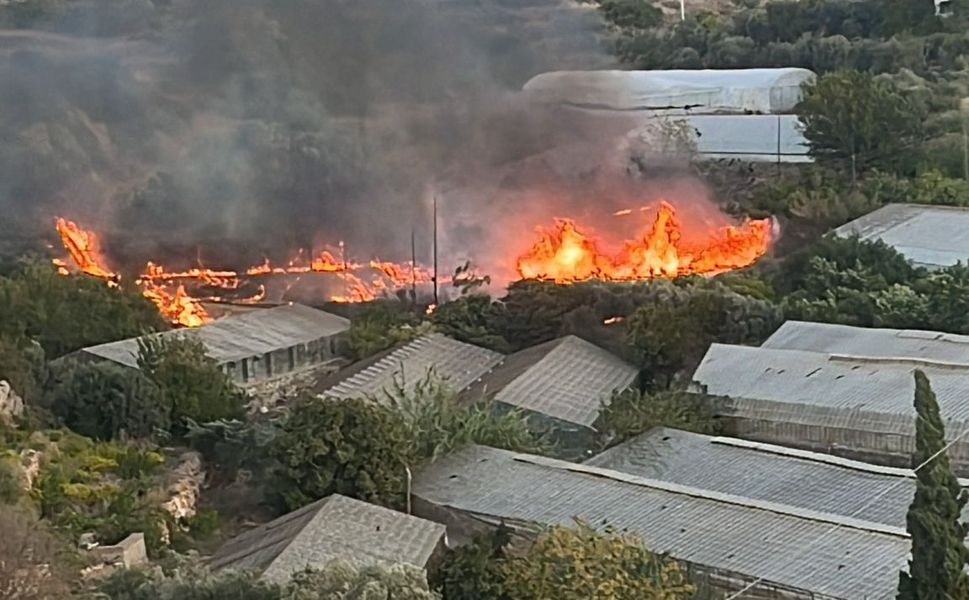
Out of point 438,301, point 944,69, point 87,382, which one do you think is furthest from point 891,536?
point 944,69

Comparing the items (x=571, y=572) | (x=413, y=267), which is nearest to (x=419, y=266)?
(x=413, y=267)

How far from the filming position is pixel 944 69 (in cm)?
4012

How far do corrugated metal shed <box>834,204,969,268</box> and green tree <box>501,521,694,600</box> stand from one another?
1292 centimetres

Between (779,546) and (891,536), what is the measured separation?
0.90m

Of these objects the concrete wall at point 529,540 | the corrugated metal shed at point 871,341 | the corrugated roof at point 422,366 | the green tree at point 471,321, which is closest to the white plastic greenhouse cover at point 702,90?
the green tree at point 471,321

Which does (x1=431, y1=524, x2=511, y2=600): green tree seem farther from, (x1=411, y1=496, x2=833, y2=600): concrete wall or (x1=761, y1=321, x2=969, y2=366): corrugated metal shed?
(x1=761, y1=321, x2=969, y2=366): corrugated metal shed

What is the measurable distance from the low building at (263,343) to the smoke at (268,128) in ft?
13.3

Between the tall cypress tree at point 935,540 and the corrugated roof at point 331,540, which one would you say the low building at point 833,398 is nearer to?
the tall cypress tree at point 935,540

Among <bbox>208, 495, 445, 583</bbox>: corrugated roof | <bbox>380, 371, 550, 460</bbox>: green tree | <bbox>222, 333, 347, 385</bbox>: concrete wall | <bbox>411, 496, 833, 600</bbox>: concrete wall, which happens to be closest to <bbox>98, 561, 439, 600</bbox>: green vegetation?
<bbox>208, 495, 445, 583</bbox>: corrugated roof

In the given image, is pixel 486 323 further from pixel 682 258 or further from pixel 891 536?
pixel 891 536

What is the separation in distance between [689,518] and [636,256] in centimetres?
1199

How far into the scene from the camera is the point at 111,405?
703 inches

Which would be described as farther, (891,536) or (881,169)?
(881,169)

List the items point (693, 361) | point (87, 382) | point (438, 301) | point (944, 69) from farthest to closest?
point (944, 69) → point (438, 301) → point (693, 361) → point (87, 382)
